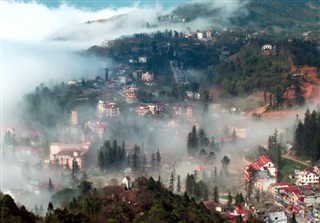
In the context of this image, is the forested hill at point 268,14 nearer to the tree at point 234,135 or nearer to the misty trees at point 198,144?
the tree at point 234,135

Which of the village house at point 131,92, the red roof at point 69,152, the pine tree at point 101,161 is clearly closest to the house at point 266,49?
the village house at point 131,92

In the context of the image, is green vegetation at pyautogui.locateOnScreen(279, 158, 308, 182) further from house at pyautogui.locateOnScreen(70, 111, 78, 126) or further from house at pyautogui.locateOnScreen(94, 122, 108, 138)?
house at pyautogui.locateOnScreen(70, 111, 78, 126)

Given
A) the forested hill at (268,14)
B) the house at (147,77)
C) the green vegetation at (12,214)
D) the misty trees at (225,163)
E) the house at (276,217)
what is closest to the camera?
the green vegetation at (12,214)

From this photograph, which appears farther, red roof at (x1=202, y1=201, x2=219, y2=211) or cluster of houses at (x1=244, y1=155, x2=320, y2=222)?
cluster of houses at (x1=244, y1=155, x2=320, y2=222)

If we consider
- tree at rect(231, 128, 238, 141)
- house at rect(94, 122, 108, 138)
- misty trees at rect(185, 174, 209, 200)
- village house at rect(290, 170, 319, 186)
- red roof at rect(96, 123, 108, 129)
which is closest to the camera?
misty trees at rect(185, 174, 209, 200)

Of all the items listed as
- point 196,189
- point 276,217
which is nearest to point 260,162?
point 196,189

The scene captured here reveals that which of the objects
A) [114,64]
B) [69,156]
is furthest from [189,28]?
[69,156]

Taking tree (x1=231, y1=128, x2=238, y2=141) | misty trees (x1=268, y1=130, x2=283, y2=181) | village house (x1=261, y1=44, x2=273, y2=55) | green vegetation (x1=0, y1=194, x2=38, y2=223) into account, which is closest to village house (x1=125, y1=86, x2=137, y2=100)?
village house (x1=261, y1=44, x2=273, y2=55)

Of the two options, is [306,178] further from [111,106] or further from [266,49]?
[266,49]

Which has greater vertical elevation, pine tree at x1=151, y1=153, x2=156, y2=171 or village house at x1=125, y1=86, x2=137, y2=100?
village house at x1=125, y1=86, x2=137, y2=100
